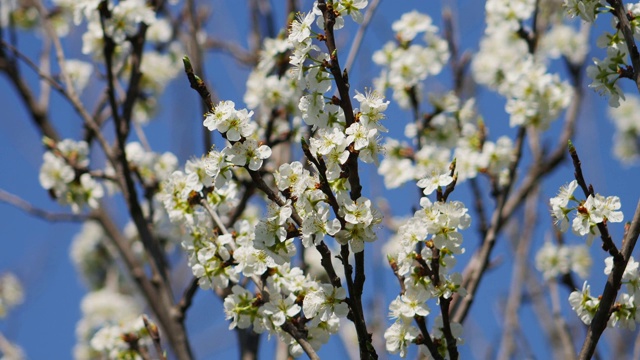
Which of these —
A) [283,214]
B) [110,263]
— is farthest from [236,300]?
[110,263]

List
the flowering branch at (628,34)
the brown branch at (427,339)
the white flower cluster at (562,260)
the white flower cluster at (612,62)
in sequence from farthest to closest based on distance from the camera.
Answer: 1. the white flower cluster at (562,260)
2. the white flower cluster at (612,62)
3. the flowering branch at (628,34)
4. the brown branch at (427,339)

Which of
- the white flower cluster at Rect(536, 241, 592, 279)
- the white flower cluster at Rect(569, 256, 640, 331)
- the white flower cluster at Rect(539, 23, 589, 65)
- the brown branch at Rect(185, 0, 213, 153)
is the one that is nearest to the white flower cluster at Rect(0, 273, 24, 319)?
the brown branch at Rect(185, 0, 213, 153)

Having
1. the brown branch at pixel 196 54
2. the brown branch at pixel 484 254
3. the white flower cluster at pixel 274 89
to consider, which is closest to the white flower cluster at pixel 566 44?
the brown branch at pixel 484 254

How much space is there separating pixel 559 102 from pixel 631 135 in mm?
3968

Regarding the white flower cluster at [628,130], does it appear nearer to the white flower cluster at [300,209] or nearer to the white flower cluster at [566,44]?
the white flower cluster at [566,44]

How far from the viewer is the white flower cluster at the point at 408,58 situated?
4387mm

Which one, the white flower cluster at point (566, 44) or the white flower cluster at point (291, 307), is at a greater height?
the white flower cluster at point (566, 44)

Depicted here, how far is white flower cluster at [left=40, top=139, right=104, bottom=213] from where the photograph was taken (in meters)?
4.22

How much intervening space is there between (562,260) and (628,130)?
3.93 meters

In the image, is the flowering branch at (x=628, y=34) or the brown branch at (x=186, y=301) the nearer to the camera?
the flowering branch at (x=628, y=34)

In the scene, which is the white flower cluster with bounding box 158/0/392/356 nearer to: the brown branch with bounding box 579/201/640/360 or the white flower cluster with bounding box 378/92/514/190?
the brown branch with bounding box 579/201/640/360

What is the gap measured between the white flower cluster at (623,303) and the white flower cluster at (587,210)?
15 cm

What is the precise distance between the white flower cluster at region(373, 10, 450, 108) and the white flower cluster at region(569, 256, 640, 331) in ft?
6.93

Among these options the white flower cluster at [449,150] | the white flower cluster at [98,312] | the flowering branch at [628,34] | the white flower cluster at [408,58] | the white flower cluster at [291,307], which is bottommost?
the white flower cluster at [291,307]
